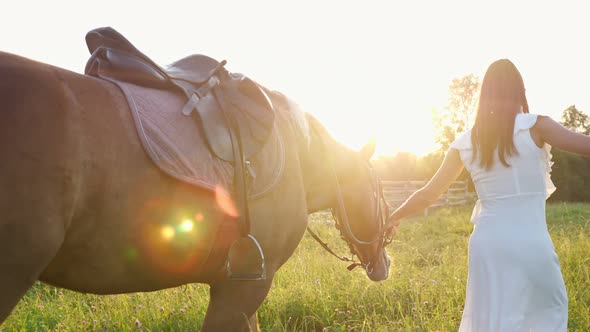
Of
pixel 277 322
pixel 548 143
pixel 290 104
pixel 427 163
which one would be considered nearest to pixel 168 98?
pixel 290 104

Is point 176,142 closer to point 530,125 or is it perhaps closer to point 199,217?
point 199,217

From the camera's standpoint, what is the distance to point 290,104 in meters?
2.65

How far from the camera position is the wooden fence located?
21.5 metres

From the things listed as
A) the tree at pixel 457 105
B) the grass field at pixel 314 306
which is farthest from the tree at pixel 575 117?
the grass field at pixel 314 306

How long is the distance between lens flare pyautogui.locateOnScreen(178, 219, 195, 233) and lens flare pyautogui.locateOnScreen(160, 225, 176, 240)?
33mm

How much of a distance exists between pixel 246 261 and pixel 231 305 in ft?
0.75

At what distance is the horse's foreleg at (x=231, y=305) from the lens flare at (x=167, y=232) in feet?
1.66

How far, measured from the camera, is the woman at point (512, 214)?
2.31m

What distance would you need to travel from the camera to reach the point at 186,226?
174 centimetres

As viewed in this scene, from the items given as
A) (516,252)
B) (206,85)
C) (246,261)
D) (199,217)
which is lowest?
(246,261)

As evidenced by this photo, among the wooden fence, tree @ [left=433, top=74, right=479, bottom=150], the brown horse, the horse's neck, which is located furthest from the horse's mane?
tree @ [left=433, top=74, right=479, bottom=150]

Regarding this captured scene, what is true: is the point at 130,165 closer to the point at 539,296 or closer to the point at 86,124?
the point at 86,124

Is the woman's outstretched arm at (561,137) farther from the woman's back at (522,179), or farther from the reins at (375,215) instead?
the reins at (375,215)

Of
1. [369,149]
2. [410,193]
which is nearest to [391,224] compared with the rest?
[369,149]
